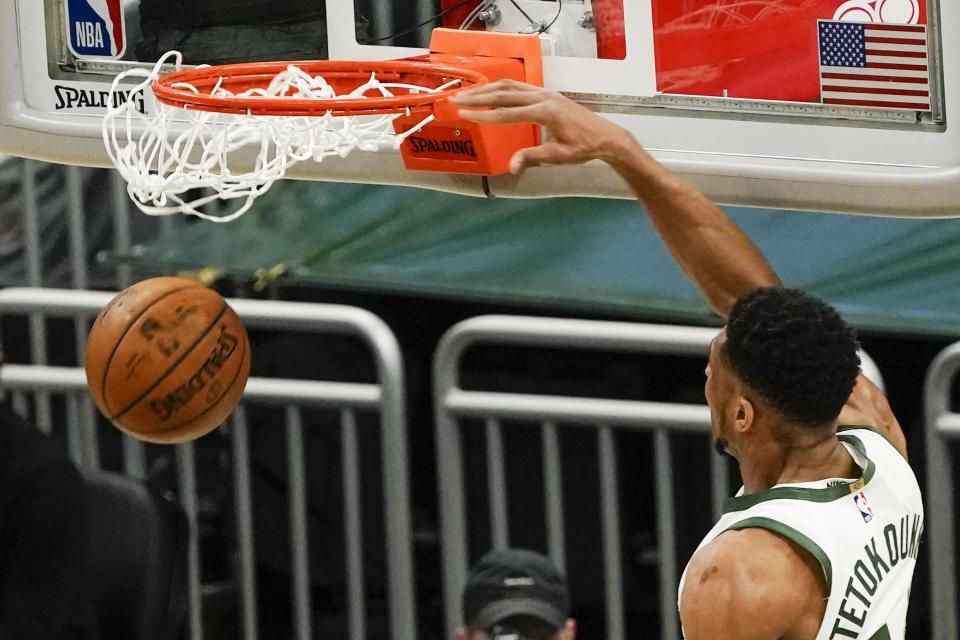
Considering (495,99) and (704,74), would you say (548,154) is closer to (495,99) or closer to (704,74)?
(495,99)

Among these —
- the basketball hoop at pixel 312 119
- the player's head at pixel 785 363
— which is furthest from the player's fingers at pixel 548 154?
the player's head at pixel 785 363

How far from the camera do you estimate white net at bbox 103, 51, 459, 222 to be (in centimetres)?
265

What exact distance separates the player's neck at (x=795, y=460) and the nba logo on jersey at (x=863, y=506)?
1.6 inches

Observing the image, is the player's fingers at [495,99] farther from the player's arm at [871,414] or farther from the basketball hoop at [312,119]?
the player's arm at [871,414]

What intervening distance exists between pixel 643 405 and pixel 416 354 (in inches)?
41.4

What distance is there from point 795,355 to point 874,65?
0.51 metres

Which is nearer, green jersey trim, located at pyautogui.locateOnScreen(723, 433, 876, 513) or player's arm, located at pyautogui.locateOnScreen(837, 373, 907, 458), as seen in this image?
green jersey trim, located at pyautogui.locateOnScreen(723, 433, 876, 513)

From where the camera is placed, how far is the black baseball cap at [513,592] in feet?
9.85

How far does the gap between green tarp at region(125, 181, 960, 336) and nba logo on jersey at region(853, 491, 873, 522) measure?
143cm

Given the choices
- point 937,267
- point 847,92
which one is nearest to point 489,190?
point 847,92

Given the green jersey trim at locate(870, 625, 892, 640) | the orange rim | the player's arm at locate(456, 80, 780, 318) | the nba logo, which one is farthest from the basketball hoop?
the green jersey trim at locate(870, 625, 892, 640)

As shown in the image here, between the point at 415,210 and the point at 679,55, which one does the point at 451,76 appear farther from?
the point at 415,210

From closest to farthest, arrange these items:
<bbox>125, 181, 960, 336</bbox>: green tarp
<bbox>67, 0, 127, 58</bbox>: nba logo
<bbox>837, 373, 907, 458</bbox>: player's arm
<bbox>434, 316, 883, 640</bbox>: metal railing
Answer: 1. <bbox>837, 373, 907, 458</bbox>: player's arm
2. <bbox>67, 0, 127, 58</bbox>: nba logo
3. <bbox>434, 316, 883, 640</bbox>: metal railing
4. <bbox>125, 181, 960, 336</bbox>: green tarp

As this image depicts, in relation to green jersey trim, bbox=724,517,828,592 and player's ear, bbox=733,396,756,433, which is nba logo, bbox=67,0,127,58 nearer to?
player's ear, bbox=733,396,756,433
